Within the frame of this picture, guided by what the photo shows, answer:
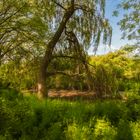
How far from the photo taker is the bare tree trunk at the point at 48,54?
1558 cm

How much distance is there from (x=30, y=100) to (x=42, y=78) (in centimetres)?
514

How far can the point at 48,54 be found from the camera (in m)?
16.0

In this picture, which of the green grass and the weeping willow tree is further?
the weeping willow tree

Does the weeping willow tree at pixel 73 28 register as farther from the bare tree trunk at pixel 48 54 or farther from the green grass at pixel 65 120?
the green grass at pixel 65 120

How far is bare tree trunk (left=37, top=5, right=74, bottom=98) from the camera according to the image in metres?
15.6

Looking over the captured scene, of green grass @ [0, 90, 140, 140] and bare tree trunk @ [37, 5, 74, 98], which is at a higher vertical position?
bare tree trunk @ [37, 5, 74, 98]

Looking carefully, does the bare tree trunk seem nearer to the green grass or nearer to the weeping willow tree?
the weeping willow tree

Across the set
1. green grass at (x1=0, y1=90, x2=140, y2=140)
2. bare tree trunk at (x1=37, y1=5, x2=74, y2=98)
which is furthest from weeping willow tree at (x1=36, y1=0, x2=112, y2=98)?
green grass at (x1=0, y1=90, x2=140, y2=140)

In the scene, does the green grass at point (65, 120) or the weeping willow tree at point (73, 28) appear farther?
the weeping willow tree at point (73, 28)

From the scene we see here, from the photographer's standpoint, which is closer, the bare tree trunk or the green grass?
the green grass

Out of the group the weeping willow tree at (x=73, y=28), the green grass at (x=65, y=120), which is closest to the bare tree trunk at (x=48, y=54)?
the weeping willow tree at (x=73, y=28)

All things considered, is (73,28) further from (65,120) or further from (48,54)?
(65,120)

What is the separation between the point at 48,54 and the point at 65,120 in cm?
688

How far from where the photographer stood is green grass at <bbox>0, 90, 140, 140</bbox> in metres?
8.51
